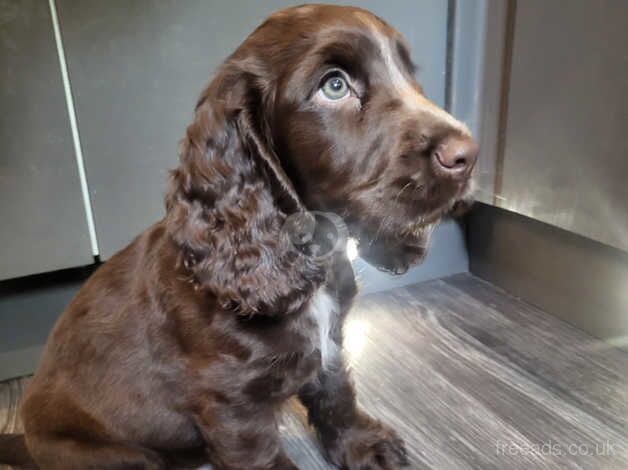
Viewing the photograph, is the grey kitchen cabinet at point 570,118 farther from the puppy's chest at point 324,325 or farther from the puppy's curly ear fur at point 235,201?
the puppy's curly ear fur at point 235,201

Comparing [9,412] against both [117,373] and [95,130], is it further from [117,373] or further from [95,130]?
[95,130]

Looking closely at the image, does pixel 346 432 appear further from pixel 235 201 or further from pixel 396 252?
pixel 235 201

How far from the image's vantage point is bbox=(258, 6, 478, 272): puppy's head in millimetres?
917

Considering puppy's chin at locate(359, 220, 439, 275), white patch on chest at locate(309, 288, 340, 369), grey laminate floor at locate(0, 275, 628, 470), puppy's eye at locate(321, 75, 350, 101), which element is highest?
puppy's eye at locate(321, 75, 350, 101)

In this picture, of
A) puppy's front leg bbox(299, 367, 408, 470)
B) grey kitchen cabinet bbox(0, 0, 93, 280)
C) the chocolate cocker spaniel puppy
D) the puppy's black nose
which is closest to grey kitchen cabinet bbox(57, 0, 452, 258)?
grey kitchen cabinet bbox(0, 0, 93, 280)

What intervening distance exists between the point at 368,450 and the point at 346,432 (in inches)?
2.4

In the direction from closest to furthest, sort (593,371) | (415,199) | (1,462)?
(415,199) < (1,462) < (593,371)

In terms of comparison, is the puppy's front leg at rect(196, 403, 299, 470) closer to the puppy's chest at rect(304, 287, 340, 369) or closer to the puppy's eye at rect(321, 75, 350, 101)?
the puppy's chest at rect(304, 287, 340, 369)

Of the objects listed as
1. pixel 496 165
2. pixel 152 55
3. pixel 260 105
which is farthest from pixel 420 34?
pixel 260 105

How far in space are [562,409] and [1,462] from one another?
1295 millimetres

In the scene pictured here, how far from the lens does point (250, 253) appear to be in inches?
38.9

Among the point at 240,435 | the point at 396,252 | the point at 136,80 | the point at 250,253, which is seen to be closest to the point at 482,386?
the point at 396,252

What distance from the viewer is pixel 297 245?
1.02m

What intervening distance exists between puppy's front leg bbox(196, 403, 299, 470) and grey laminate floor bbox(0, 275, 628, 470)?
27 cm
